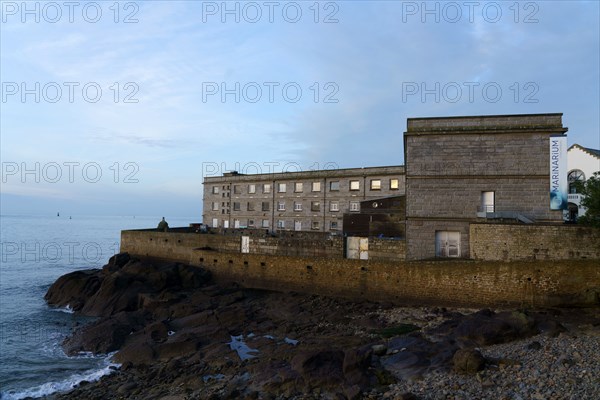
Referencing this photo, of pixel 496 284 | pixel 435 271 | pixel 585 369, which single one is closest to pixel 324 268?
pixel 435 271

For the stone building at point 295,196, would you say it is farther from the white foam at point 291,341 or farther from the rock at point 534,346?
the rock at point 534,346

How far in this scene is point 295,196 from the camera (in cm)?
4825

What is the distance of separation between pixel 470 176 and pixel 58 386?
2138 cm

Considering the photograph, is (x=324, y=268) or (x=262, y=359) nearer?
(x=262, y=359)

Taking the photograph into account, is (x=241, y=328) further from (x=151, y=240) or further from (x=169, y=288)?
(x=151, y=240)

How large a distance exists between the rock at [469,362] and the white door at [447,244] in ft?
38.2

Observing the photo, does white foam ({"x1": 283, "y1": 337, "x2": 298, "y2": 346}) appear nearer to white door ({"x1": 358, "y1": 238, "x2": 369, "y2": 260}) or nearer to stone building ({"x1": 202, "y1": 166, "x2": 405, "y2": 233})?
white door ({"x1": 358, "y1": 238, "x2": 369, "y2": 260})

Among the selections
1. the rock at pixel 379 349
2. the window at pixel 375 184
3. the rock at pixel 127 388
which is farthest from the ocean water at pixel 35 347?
the window at pixel 375 184

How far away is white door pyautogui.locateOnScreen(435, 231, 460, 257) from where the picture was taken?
2225cm

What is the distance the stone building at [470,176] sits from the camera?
20.9 metres

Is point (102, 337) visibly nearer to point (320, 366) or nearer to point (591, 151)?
point (320, 366)

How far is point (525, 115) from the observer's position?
21203 millimetres

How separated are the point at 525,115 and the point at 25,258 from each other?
65.1 m

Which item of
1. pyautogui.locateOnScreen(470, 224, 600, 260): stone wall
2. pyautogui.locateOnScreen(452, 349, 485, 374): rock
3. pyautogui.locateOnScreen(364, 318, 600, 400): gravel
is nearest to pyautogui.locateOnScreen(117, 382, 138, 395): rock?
pyautogui.locateOnScreen(364, 318, 600, 400): gravel
